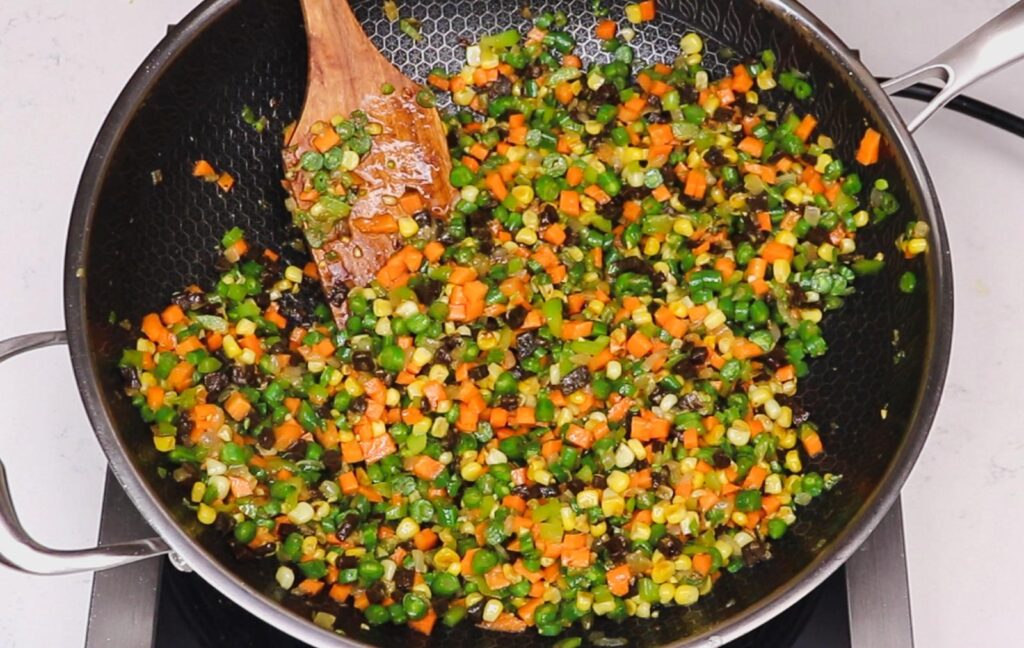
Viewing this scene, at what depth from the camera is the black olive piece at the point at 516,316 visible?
5.49 ft

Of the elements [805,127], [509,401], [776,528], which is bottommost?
[776,528]

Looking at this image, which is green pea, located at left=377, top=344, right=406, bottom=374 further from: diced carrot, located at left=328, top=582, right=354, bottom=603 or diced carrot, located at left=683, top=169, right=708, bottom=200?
diced carrot, located at left=683, top=169, right=708, bottom=200

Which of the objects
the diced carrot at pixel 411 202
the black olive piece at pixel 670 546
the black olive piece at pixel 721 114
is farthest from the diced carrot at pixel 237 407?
the black olive piece at pixel 721 114

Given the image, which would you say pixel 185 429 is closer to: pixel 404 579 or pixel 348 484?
pixel 348 484

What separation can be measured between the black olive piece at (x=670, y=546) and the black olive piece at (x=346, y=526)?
423mm

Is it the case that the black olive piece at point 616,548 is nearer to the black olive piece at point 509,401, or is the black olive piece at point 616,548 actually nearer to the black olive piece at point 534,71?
the black olive piece at point 509,401

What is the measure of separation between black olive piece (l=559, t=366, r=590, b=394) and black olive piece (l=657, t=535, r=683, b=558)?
24cm

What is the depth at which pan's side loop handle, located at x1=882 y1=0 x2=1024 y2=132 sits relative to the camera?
1450 mm

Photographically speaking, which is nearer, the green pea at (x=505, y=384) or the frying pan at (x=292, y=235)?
the frying pan at (x=292, y=235)

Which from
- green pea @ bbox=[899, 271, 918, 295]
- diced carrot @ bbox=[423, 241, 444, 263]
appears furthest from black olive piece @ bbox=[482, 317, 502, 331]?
green pea @ bbox=[899, 271, 918, 295]

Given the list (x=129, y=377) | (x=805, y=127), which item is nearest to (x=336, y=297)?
(x=129, y=377)

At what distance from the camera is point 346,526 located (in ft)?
5.13

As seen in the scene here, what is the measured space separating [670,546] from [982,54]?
76 cm

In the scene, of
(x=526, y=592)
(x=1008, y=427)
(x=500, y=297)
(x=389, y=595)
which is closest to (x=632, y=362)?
(x=500, y=297)
